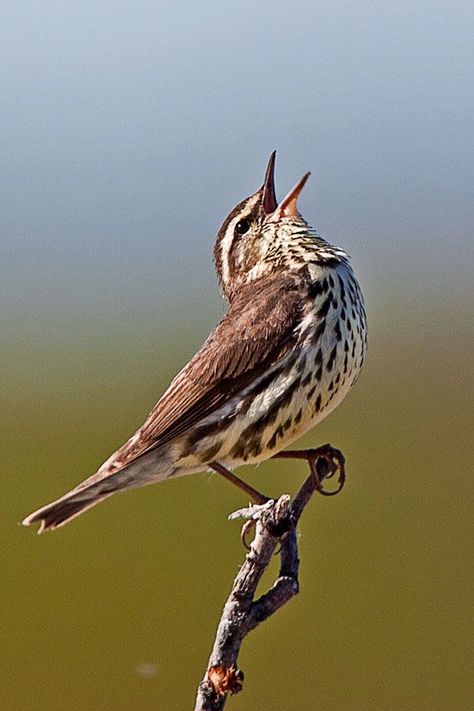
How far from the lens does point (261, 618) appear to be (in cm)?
614

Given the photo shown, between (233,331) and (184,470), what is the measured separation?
0.76 metres

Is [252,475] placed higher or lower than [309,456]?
higher

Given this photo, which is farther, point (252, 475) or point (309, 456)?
point (252, 475)

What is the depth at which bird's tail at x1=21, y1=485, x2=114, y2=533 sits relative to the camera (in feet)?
25.1

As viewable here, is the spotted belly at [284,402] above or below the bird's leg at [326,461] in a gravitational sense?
above

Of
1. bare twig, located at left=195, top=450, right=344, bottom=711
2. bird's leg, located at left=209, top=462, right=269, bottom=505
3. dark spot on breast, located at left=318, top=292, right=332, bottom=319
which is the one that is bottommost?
bare twig, located at left=195, top=450, right=344, bottom=711

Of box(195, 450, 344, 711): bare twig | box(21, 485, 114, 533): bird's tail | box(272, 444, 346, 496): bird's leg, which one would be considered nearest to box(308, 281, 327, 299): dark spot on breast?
box(272, 444, 346, 496): bird's leg

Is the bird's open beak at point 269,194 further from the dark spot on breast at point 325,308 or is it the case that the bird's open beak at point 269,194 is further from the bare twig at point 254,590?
the bare twig at point 254,590

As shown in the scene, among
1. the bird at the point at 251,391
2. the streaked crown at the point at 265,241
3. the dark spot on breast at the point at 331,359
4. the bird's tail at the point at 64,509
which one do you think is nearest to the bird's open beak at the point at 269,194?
the streaked crown at the point at 265,241

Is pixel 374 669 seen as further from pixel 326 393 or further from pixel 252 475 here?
pixel 326 393

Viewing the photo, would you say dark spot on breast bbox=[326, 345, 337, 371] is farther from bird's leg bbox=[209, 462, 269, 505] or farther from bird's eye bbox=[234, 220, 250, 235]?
bird's eye bbox=[234, 220, 250, 235]

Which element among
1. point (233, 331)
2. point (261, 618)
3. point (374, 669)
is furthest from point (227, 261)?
point (374, 669)

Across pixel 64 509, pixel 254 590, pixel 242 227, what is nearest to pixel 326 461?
pixel 64 509

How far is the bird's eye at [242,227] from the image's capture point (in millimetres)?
9203
